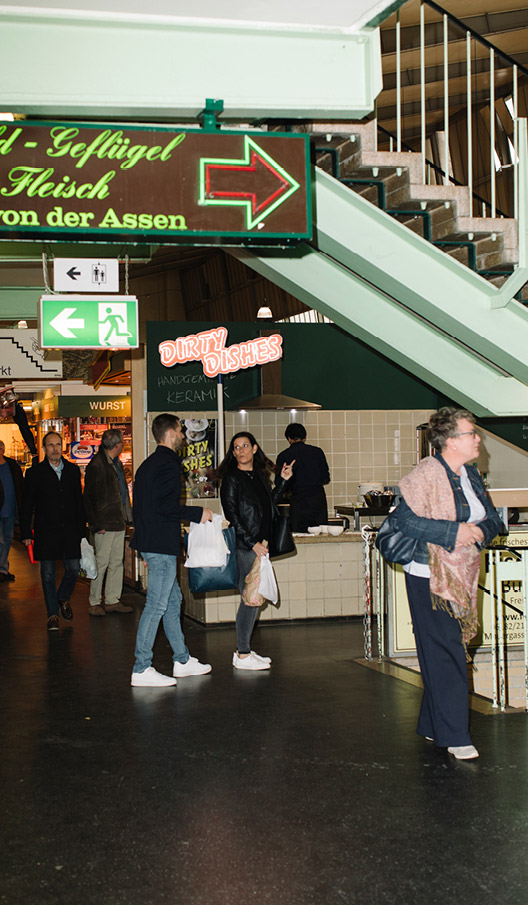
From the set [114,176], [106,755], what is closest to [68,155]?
[114,176]

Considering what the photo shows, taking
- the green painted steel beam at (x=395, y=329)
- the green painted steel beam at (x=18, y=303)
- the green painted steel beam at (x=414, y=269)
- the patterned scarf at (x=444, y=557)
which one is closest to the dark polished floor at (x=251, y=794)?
the patterned scarf at (x=444, y=557)

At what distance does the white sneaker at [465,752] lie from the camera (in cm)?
488

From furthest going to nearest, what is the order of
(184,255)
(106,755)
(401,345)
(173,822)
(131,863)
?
1. (184,255)
2. (401,345)
3. (106,755)
4. (173,822)
5. (131,863)

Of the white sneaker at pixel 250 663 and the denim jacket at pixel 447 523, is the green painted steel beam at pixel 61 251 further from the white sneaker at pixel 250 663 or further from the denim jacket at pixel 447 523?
the denim jacket at pixel 447 523

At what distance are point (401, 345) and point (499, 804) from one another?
556 centimetres

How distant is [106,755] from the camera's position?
16.7 feet

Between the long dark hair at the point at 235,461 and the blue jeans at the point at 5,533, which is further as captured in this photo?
the blue jeans at the point at 5,533

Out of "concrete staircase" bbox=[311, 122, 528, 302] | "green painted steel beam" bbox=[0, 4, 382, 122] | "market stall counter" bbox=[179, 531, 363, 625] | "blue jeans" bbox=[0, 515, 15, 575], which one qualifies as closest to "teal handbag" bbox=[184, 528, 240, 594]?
"market stall counter" bbox=[179, 531, 363, 625]

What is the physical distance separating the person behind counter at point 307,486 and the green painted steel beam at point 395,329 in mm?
2122

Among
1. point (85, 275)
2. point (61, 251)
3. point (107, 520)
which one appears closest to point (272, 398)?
point (107, 520)

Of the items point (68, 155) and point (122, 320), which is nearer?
point (68, 155)

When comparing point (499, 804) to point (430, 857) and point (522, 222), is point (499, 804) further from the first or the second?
point (522, 222)

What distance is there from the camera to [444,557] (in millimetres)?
4906

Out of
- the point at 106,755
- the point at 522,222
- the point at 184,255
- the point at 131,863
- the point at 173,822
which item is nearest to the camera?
the point at 131,863
